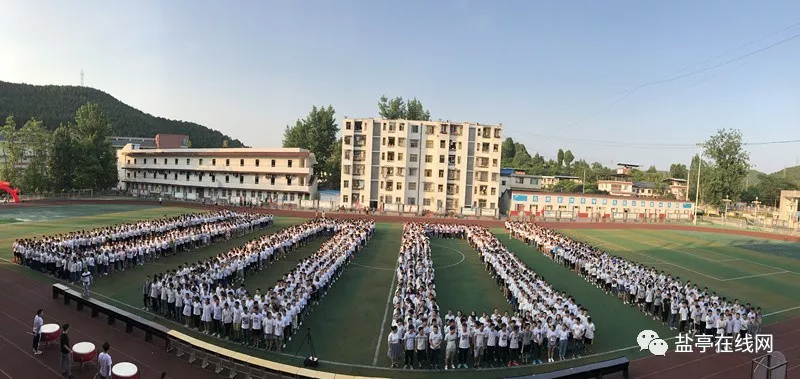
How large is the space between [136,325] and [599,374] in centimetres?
1175

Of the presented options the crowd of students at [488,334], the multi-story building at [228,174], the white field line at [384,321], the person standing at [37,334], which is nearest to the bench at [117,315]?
the person standing at [37,334]

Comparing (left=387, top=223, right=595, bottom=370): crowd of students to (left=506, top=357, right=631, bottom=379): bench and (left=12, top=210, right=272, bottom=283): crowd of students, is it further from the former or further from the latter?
(left=12, top=210, right=272, bottom=283): crowd of students

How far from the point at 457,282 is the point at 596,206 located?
38.9 meters

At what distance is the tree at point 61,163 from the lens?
5138 centimetres

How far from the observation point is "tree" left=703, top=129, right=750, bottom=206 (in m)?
61.5

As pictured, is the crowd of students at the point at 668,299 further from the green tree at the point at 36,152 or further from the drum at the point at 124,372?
the green tree at the point at 36,152

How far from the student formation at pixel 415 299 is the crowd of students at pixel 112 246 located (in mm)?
57

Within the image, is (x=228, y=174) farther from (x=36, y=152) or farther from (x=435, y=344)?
(x=435, y=344)

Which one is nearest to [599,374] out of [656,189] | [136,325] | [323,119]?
[136,325]

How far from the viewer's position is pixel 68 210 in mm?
40250

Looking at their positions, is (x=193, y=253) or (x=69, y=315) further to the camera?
Result: (x=193, y=253)

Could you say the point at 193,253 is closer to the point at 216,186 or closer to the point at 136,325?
the point at 136,325

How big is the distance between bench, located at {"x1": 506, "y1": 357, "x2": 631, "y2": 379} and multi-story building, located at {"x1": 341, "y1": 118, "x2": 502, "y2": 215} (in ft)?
137

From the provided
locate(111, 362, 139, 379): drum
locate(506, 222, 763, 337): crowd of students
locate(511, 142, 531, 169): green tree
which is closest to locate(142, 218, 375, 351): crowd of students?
locate(111, 362, 139, 379): drum
